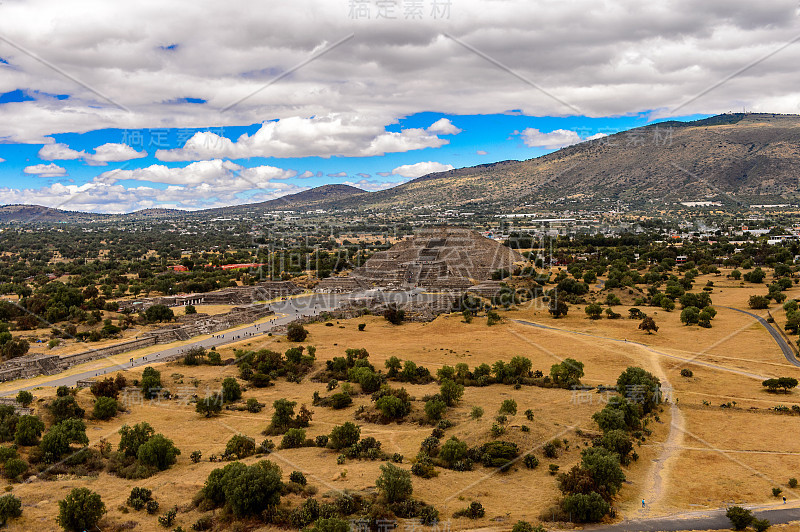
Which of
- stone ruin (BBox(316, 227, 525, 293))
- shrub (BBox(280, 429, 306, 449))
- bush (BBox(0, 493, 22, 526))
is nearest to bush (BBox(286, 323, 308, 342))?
shrub (BBox(280, 429, 306, 449))

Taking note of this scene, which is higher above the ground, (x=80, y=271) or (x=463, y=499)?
(x=80, y=271)

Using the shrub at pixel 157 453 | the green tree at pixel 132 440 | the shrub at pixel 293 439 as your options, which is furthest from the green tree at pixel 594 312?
the green tree at pixel 132 440

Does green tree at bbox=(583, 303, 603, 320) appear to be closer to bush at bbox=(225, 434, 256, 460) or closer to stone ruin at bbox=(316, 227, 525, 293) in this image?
stone ruin at bbox=(316, 227, 525, 293)

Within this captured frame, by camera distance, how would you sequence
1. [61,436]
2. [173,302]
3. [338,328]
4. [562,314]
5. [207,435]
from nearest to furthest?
[61,436], [207,435], [338,328], [562,314], [173,302]

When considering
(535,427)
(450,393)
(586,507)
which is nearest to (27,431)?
(450,393)

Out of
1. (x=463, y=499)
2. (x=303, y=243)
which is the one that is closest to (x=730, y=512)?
(x=463, y=499)

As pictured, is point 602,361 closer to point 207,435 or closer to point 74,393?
point 207,435

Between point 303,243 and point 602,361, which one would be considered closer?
point 602,361

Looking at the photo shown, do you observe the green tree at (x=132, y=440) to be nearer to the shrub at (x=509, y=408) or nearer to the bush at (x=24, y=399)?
the bush at (x=24, y=399)
